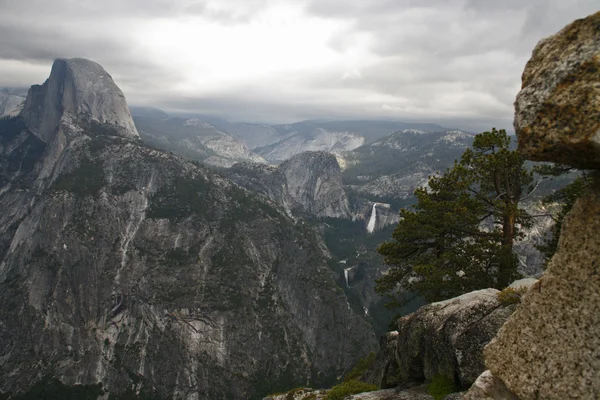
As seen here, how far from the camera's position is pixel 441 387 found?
17266 mm

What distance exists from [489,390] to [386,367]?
16.6 meters

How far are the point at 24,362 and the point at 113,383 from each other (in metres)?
49.5

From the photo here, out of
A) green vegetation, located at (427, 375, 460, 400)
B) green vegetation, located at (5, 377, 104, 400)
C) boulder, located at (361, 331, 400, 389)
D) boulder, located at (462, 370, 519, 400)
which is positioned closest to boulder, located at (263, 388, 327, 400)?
boulder, located at (361, 331, 400, 389)

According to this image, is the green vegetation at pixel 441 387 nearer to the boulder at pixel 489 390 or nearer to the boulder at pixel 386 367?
the boulder at pixel 386 367

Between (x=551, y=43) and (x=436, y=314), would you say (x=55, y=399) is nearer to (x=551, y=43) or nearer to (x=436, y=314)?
(x=436, y=314)

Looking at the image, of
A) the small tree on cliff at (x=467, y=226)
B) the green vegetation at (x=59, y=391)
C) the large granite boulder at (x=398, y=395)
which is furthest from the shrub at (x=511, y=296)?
the green vegetation at (x=59, y=391)

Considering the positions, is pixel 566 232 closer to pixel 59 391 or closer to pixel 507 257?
pixel 507 257

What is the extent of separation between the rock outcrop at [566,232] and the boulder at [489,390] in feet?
2.70

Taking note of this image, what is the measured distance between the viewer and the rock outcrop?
24.4 feet

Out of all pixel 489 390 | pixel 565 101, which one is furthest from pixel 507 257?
pixel 565 101

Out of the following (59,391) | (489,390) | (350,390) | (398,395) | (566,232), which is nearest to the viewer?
(566,232)

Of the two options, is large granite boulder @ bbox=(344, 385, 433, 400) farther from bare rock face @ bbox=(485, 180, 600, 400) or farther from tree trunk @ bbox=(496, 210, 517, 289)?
tree trunk @ bbox=(496, 210, 517, 289)

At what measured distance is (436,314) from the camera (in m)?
20.1

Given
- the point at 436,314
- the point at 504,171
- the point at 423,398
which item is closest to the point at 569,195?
the point at 504,171
